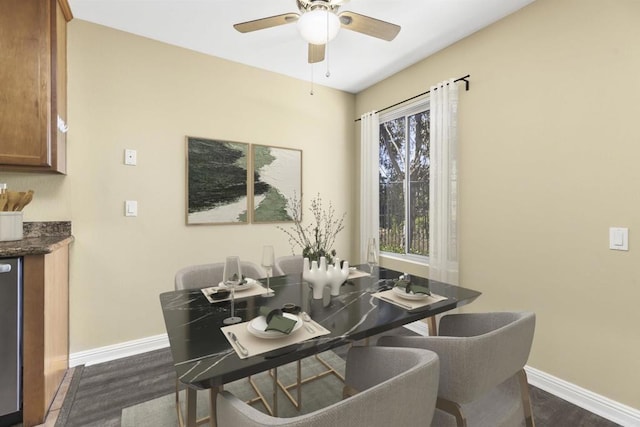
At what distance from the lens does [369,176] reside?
3.51m

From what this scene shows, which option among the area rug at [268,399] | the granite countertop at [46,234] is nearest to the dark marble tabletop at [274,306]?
the area rug at [268,399]

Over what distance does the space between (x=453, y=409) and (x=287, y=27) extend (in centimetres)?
267

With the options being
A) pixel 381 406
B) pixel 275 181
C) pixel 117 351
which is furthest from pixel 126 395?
pixel 275 181

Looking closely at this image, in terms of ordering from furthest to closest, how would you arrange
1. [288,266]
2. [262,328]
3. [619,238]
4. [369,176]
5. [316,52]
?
[369,176] → [288,266] → [316,52] → [619,238] → [262,328]

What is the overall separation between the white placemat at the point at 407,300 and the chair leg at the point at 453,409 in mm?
401

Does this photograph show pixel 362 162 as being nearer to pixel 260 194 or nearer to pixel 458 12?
pixel 260 194

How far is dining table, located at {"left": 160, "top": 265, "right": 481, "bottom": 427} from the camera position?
94 cm

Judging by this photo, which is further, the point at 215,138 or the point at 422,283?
the point at 215,138

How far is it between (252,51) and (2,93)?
178cm

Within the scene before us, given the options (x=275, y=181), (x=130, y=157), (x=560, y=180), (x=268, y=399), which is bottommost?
(x=268, y=399)

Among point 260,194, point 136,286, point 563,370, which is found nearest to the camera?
point 563,370

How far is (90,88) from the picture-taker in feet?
7.77

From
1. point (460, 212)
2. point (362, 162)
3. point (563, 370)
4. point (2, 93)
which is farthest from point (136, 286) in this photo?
point (563, 370)

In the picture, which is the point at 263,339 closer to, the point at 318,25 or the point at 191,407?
the point at 191,407
